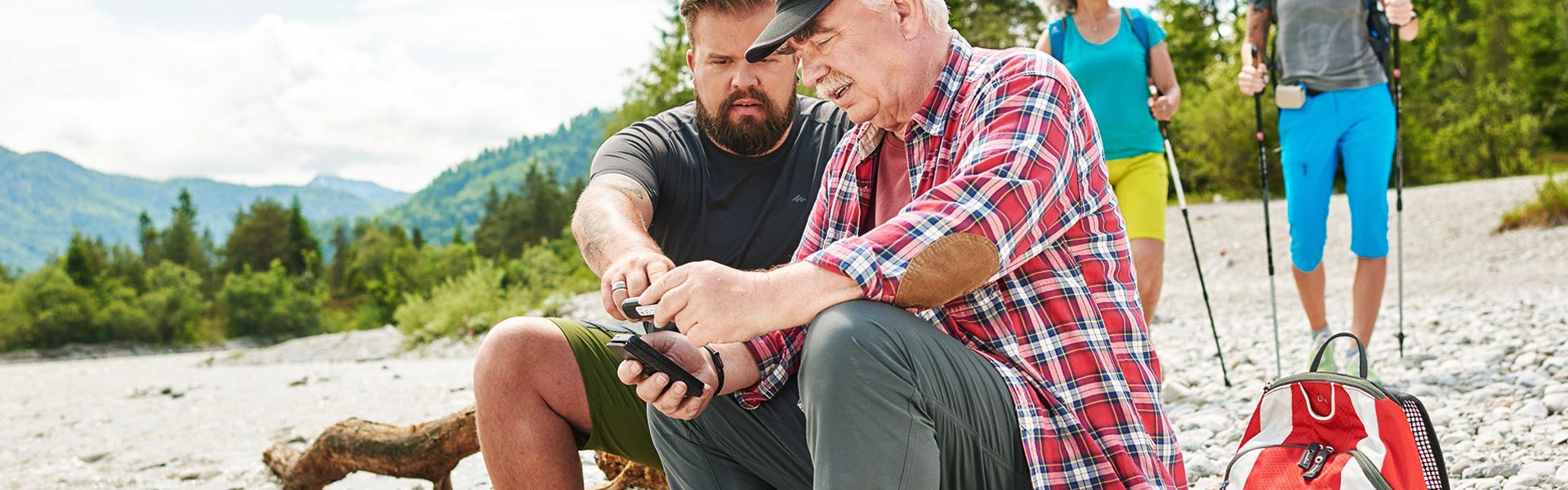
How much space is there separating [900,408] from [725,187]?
127 cm

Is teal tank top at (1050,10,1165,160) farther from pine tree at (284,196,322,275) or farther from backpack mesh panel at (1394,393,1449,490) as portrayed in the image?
pine tree at (284,196,322,275)

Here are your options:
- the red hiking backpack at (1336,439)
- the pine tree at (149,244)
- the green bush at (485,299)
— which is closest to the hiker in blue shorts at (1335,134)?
the red hiking backpack at (1336,439)

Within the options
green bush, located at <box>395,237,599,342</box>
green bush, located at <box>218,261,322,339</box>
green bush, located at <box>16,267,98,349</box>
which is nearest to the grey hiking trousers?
green bush, located at <box>395,237,599,342</box>

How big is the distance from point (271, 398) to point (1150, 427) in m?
8.72

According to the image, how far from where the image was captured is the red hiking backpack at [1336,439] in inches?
66.4

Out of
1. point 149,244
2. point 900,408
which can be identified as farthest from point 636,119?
point 149,244

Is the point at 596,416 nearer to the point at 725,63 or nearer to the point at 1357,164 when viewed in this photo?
the point at 725,63

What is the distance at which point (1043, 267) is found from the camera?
64.2 inches

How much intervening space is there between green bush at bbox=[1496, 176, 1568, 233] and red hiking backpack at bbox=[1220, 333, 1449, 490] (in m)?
11.7

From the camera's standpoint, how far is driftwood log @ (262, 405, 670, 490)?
10.3ft

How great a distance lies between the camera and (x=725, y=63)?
8.64 ft

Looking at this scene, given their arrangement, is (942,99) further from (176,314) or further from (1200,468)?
(176,314)

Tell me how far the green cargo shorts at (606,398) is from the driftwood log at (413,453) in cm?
79

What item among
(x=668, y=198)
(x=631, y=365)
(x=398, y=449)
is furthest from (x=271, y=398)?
(x=631, y=365)
